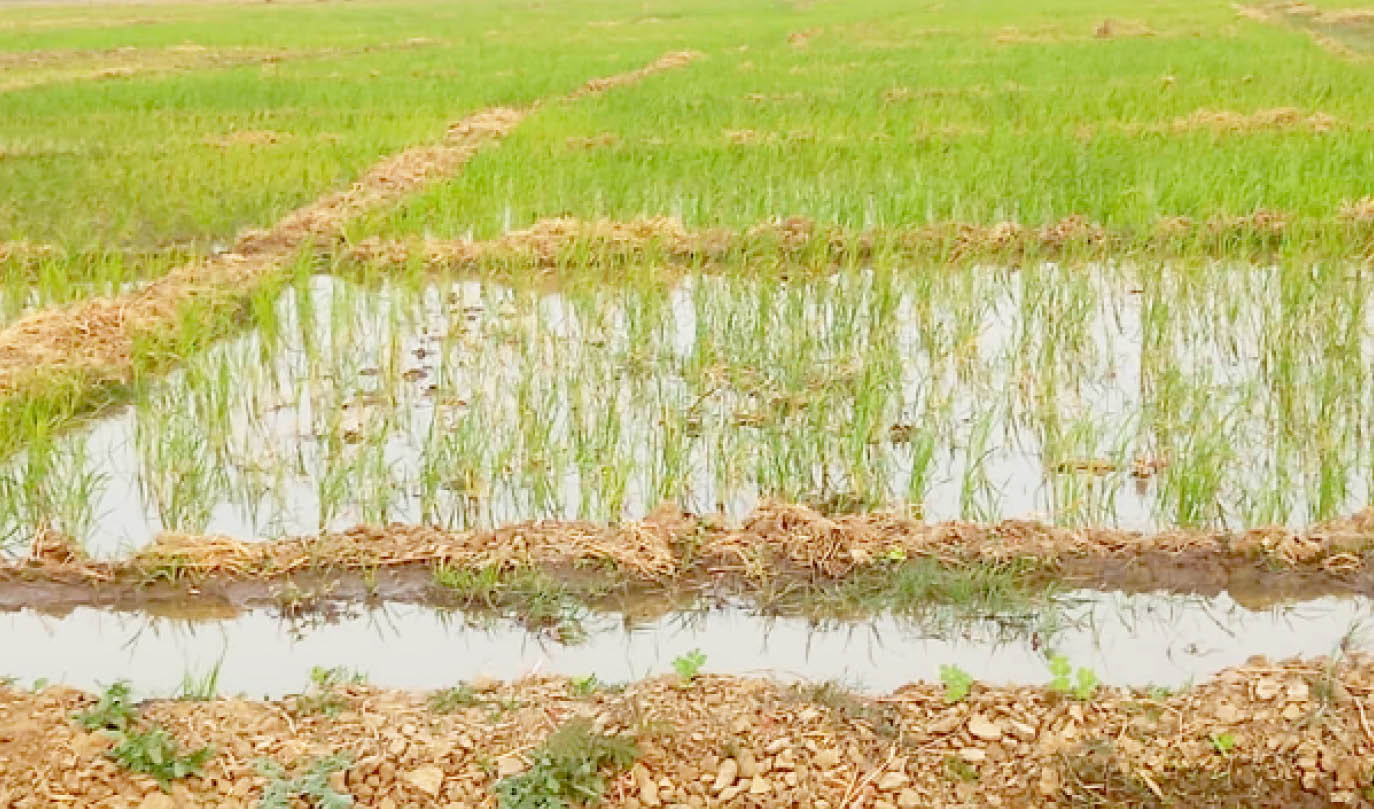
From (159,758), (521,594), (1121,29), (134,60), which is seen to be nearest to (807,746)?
(521,594)

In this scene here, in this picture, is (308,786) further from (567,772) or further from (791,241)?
(791,241)

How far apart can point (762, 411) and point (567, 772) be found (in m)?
2.25

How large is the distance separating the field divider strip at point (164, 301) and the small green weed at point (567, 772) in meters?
3.15

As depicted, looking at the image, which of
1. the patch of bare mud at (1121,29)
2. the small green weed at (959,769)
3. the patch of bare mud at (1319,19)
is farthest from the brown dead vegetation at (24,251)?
the patch of bare mud at (1121,29)

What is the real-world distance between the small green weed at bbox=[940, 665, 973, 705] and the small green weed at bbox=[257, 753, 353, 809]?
130cm

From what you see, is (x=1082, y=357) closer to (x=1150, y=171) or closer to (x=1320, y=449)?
(x=1320, y=449)

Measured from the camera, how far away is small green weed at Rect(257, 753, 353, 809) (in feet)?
9.25

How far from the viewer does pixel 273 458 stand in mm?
4777

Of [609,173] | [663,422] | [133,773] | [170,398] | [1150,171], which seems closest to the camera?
[133,773]

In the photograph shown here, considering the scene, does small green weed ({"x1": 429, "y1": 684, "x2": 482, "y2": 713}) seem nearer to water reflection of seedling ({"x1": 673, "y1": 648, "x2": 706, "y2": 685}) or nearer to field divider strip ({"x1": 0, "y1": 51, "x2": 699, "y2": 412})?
water reflection of seedling ({"x1": 673, "y1": 648, "x2": 706, "y2": 685})

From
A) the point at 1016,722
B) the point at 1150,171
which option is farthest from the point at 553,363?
the point at 1150,171

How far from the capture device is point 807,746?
296cm

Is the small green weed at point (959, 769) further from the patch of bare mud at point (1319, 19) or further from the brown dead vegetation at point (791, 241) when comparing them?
the patch of bare mud at point (1319, 19)

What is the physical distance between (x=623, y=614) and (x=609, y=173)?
5.35m
